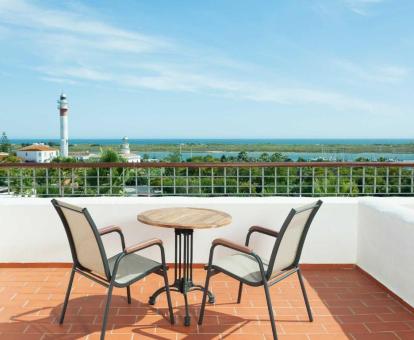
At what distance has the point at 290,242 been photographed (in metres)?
2.52

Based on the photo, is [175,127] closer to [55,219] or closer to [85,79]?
[85,79]

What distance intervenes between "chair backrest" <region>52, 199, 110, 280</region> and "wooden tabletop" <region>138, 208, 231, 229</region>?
40 centimetres

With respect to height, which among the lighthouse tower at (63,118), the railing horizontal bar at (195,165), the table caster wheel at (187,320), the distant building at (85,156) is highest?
the lighthouse tower at (63,118)

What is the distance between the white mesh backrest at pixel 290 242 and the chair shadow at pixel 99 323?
451 mm

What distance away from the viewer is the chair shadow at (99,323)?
99.3 inches

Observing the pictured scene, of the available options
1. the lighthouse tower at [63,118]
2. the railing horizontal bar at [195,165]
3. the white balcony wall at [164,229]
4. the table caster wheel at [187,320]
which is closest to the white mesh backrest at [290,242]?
the table caster wheel at [187,320]

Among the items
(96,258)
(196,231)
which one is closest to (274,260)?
(96,258)

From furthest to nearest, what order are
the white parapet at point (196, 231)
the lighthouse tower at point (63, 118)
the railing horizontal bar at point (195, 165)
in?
the lighthouse tower at point (63, 118) → the railing horizontal bar at point (195, 165) → the white parapet at point (196, 231)

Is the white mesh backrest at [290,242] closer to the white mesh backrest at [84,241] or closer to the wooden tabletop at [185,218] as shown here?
the wooden tabletop at [185,218]

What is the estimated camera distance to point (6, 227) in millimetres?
3719

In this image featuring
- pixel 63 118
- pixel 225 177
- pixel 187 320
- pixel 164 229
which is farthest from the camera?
pixel 63 118

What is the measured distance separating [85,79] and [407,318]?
3329 centimetres

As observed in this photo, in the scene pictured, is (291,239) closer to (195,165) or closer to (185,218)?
(185,218)

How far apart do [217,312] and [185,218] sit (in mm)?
621
